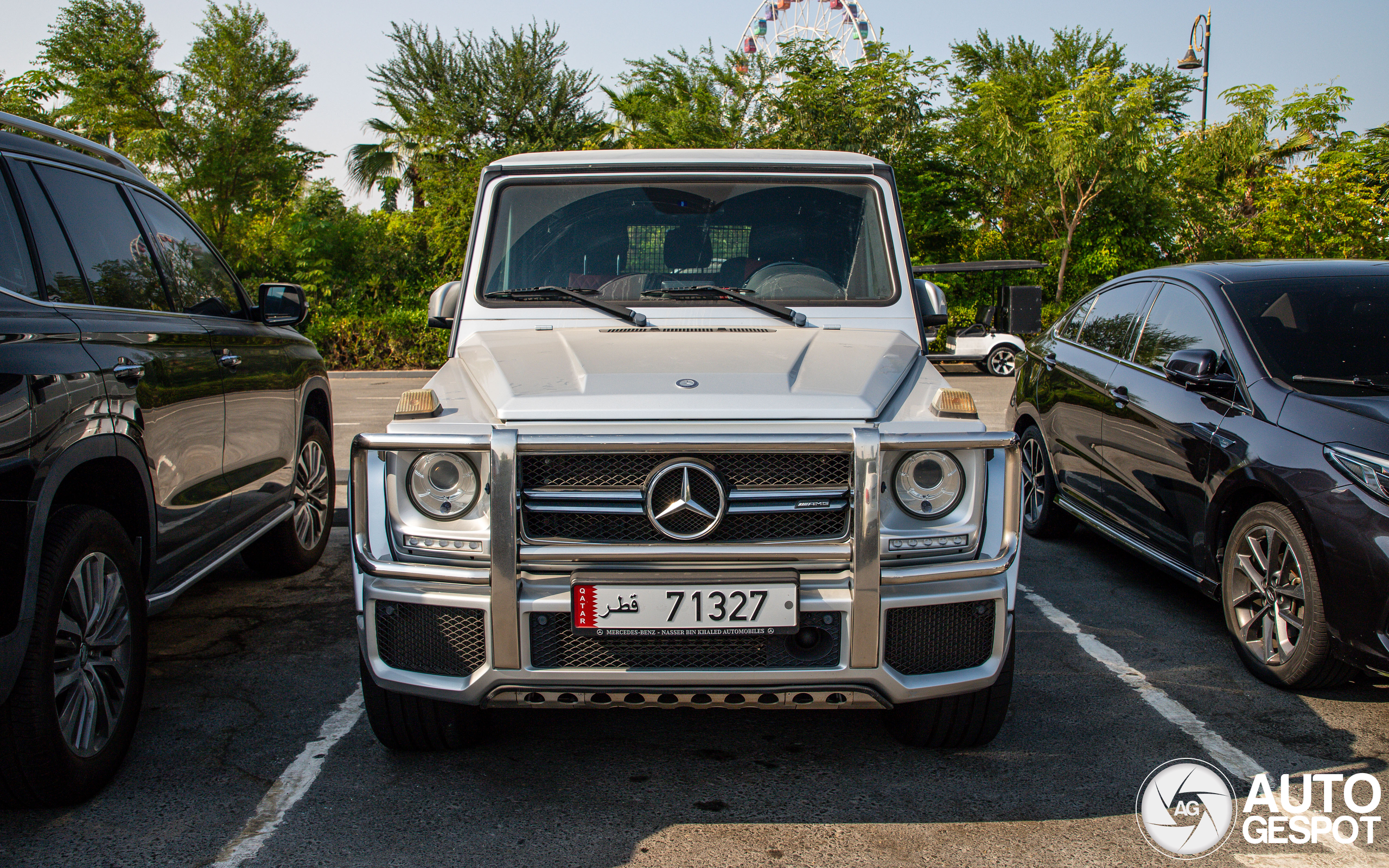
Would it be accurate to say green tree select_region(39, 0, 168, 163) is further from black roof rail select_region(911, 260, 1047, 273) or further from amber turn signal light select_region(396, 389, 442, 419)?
amber turn signal light select_region(396, 389, 442, 419)

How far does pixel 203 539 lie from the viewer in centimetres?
408

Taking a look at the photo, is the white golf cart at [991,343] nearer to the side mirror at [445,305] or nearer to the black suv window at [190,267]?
the black suv window at [190,267]

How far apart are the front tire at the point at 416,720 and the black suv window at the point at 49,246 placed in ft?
5.34

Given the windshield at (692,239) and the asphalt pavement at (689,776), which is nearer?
the asphalt pavement at (689,776)

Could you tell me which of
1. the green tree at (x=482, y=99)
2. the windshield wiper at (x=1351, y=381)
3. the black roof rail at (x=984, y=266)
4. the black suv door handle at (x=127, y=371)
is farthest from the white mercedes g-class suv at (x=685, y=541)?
the green tree at (x=482, y=99)

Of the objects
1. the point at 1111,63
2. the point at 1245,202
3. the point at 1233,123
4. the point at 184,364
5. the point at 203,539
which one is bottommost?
the point at 203,539

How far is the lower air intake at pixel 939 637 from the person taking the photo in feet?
8.96

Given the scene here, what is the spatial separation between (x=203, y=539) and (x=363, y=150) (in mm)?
37268

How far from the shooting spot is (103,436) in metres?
3.08

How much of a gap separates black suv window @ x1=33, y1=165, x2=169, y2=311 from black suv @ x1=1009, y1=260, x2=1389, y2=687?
424 centimetres

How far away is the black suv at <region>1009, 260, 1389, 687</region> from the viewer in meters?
3.48

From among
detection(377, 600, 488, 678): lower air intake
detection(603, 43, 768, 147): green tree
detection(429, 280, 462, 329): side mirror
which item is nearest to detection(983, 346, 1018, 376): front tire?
detection(603, 43, 768, 147): green tree

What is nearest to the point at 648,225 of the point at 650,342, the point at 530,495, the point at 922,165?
the point at 650,342

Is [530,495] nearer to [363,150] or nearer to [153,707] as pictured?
[153,707]
